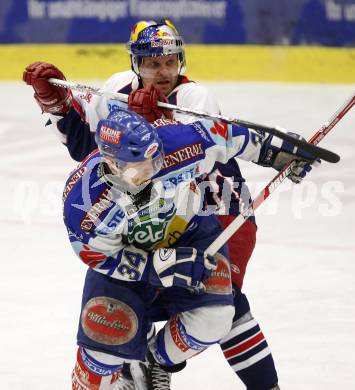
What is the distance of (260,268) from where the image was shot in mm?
5008

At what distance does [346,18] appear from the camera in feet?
25.6

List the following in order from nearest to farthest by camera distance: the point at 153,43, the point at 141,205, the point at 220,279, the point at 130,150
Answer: the point at 130,150 < the point at 141,205 < the point at 220,279 < the point at 153,43

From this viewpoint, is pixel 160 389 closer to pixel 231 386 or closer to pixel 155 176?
pixel 231 386

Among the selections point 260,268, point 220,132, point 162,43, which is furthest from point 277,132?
point 260,268

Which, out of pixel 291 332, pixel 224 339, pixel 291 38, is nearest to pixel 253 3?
pixel 291 38

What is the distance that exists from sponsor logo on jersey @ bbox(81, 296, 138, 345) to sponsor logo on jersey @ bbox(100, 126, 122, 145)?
1.72 feet

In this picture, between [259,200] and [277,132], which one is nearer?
[277,132]

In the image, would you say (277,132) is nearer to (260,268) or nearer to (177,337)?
(177,337)

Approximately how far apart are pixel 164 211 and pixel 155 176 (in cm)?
11

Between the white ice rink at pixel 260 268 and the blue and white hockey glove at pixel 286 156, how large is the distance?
0.83m

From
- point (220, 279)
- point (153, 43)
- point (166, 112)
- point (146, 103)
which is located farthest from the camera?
point (153, 43)

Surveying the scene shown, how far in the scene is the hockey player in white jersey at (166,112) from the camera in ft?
11.6

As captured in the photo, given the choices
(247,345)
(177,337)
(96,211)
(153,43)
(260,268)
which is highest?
(153,43)

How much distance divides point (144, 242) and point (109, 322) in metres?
0.27
